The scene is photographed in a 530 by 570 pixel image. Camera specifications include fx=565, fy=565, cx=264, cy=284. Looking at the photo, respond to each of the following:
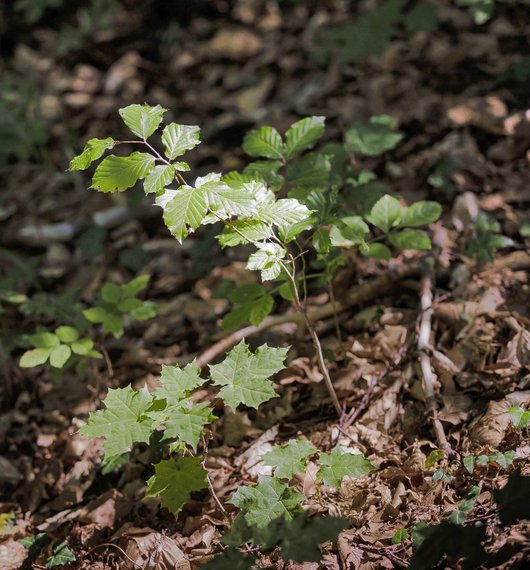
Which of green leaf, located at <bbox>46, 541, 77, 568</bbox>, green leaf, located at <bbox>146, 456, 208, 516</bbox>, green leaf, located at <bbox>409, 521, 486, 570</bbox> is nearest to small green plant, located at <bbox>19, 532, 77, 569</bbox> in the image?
green leaf, located at <bbox>46, 541, 77, 568</bbox>

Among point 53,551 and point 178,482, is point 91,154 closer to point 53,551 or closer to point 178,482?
point 178,482

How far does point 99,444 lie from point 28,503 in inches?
14.1

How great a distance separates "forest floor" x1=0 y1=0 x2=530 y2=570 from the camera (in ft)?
6.46

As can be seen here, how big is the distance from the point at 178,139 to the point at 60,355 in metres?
1.12

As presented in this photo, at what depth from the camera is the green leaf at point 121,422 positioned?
1.68m

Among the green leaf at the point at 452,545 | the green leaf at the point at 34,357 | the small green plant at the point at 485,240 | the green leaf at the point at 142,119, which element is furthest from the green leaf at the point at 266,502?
the small green plant at the point at 485,240

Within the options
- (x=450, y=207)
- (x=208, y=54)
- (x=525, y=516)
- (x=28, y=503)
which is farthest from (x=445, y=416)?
(x=208, y=54)

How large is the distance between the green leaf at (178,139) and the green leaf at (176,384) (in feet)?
2.18

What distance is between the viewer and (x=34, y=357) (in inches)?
90.4

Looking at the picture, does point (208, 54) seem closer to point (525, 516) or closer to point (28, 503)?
point (28, 503)

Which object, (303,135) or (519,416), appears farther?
(303,135)

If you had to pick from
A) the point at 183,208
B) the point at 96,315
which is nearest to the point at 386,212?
the point at 183,208

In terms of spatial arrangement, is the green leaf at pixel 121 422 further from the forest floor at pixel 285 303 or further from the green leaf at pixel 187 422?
the forest floor at pixel 285 303

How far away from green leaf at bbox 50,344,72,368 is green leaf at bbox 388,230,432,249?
54.8 inches
